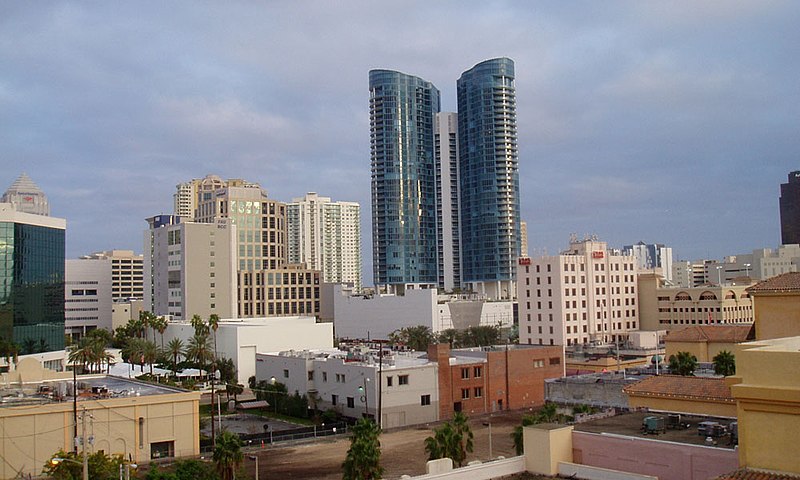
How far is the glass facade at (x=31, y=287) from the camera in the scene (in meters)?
102

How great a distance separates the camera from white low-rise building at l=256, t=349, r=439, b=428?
71.1 metres

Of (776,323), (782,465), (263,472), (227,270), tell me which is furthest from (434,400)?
(227,270)

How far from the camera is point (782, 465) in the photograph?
1967 centimetres

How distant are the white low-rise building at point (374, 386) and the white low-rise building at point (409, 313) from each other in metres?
81.9

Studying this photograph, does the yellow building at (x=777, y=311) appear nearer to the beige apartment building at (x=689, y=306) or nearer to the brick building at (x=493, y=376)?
the brick building at (x=493, y=376)

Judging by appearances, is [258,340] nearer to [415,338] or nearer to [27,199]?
[415,338]

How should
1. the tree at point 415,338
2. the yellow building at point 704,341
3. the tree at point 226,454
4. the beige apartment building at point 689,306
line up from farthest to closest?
the tree at point 415,338, the beige apartment building at point 689,306, the yellow building at point 704,341, the tree at point 226,454

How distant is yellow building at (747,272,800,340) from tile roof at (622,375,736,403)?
3.35 metres

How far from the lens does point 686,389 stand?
36.4m

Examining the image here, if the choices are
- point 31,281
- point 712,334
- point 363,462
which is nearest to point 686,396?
point 363,462

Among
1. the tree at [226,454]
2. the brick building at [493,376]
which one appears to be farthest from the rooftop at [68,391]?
the brick building at [493,376]

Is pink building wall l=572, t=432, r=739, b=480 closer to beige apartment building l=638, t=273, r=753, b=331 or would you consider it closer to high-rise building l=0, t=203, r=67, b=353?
high-rise building l=0, t=203, r=67, b=353

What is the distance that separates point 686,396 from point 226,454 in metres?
24.4

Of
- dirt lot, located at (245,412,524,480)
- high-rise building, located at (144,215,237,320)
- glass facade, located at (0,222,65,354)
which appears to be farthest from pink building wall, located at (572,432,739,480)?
high-rise building, located at (144,215,237,320)
